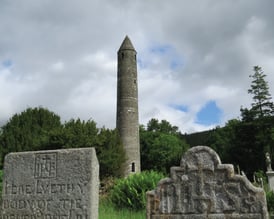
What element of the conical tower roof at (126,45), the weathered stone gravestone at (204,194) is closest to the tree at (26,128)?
the conical tower roof at (126,45)

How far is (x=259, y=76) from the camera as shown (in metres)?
32.8

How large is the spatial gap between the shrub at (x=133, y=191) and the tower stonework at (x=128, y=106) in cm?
1539

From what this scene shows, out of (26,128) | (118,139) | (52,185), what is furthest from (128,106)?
(52,185)

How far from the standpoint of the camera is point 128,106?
3152 cm

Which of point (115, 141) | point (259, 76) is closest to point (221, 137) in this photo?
point (259, 76)

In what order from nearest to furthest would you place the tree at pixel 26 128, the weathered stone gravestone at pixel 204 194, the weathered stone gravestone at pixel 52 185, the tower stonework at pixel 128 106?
the weathered stone gravestone at pixel 204 194
the weathered stone gravestone at pixel 52 185
the tree at pixel 26 128
the tower stonework at pixel 128 106

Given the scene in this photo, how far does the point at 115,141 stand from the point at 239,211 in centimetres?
2222

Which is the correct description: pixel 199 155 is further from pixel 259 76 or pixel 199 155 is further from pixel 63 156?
pixel 259 76

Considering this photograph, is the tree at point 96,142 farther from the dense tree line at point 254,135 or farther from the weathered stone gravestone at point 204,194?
the weathered stone gravestone at point 204,194

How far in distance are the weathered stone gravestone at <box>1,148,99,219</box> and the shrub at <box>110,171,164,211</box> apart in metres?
7.21

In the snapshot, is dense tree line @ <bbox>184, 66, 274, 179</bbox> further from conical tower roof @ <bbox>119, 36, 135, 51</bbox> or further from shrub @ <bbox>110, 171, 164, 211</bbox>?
shrub @ <bbox>110, 171, 164, 211</bbox>

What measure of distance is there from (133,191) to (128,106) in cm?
1830

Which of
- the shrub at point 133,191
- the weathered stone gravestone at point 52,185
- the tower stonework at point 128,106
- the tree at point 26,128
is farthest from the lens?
the tower stonework at point 128,106

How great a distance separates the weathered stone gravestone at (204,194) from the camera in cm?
495
